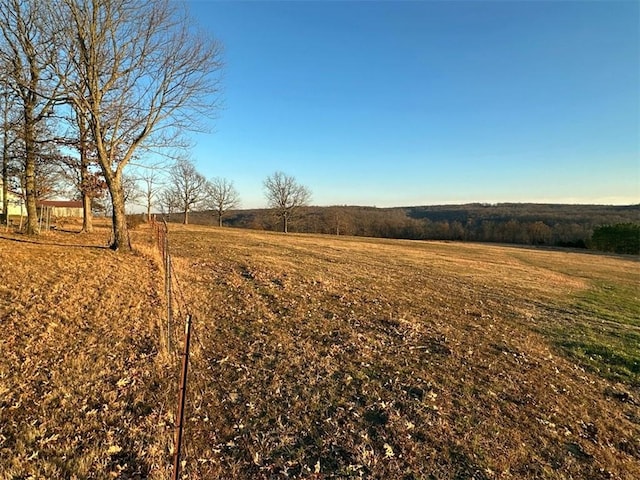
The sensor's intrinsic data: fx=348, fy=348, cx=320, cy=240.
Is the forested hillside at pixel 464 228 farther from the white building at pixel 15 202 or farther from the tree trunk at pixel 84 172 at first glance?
the tree trunk at pixel 84 172

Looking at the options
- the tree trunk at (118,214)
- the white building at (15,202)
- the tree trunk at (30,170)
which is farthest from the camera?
the white building at (15,202)

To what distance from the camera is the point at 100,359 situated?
5.36m

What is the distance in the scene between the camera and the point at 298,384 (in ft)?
17.2

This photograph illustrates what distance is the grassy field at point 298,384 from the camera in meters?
3.71

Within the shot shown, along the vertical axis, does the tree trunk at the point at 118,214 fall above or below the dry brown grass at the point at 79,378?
above

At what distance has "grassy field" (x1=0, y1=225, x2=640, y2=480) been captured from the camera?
12.2 feet

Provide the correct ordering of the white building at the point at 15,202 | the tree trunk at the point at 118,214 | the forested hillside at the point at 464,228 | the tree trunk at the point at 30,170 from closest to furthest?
1. the tree trunk at the point at 118,214
2. the tree trunk at the point at 30,170
3. the white building at the point at 15,202
4. the forested hillside at the point at 464,228

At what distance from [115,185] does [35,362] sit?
28.5 ft

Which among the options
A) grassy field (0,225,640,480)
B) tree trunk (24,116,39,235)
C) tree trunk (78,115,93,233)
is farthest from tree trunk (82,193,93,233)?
grassy field (0,225,640,480)

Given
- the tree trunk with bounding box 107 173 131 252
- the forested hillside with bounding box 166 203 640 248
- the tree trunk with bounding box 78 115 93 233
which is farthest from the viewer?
the forested hillside with bounding box 166 203 640 248

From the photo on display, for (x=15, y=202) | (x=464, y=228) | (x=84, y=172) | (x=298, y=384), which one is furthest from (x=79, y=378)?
(x=464, y=228)

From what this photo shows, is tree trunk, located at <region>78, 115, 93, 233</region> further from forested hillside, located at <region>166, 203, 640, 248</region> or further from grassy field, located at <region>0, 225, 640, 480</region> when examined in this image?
forested hillside, located at <region>166, 203, 640, 248</region>

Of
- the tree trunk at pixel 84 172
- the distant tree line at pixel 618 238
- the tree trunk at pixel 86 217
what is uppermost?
the tree trunk at pixel 84 172

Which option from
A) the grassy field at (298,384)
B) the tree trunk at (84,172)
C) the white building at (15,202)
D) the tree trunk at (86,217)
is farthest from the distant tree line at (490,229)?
the grassy field at (298,384)
